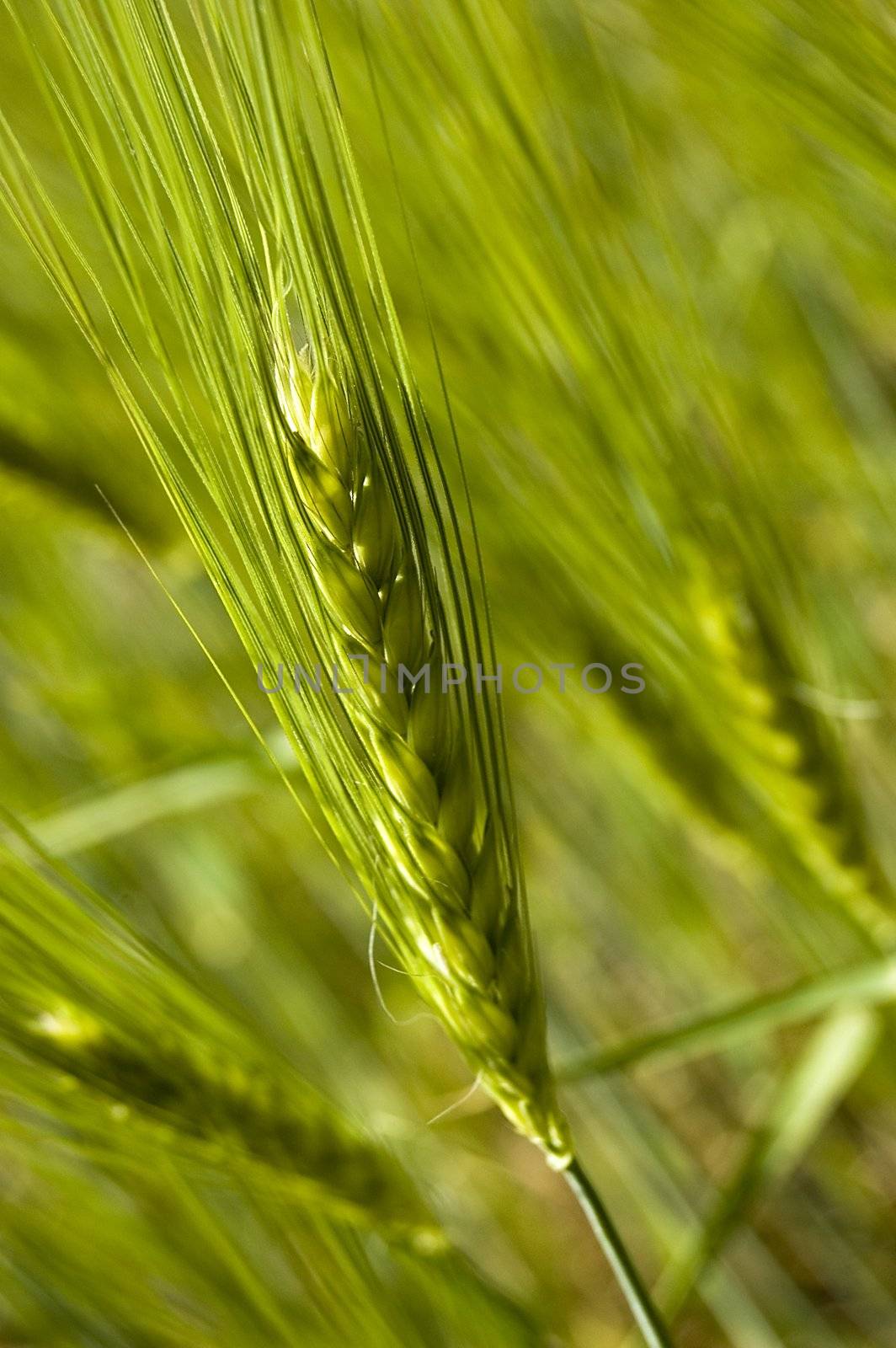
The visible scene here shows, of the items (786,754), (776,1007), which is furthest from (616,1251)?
(786,754)

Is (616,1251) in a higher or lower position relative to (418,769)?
lower

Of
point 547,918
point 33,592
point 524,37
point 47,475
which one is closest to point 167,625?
point 33,592

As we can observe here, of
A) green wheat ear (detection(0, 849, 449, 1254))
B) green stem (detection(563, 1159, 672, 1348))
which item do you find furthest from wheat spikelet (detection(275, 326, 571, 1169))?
green wheat ear (detection(0, 849, 449, 1254))

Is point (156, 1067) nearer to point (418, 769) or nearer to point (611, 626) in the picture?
point (418, 769)

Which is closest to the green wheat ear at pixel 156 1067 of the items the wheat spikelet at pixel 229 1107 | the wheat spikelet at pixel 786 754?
the wheat spikelet at pixel 229 1107

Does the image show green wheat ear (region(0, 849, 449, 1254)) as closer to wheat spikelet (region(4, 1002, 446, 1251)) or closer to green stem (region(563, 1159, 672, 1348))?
wheat spikelet (region(4, 1002, 446, 1251))

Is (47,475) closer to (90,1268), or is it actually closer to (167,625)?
(167,625)

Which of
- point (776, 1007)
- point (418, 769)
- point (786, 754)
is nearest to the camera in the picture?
point (418, 769)
